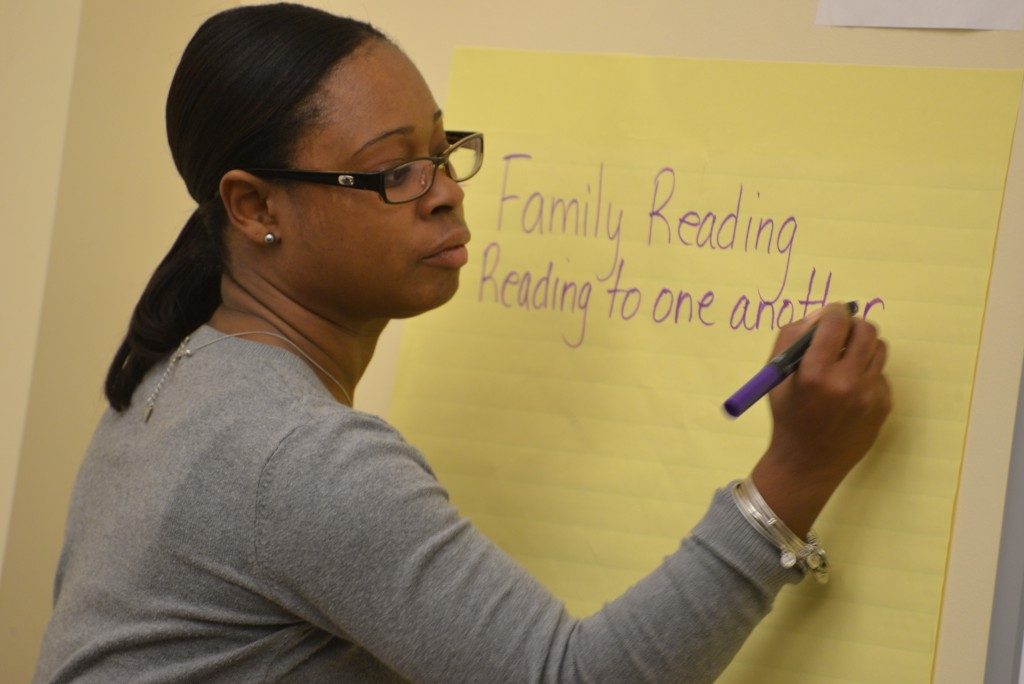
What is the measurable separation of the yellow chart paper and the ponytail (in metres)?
0.18

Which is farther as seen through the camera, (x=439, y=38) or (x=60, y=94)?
(x=60, y=94)

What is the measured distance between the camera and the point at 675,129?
→ 35.0 inches

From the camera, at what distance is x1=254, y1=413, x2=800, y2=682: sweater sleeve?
70cm

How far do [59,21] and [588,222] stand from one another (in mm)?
586

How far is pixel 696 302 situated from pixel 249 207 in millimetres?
349

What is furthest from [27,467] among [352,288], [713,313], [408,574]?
[713,313]

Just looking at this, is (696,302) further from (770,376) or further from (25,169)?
(25,169)

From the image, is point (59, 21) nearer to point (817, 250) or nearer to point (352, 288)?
point (352, 288)

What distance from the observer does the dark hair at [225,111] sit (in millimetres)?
831

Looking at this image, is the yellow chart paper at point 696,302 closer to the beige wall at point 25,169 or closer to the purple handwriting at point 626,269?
the purple handwriting at point 626,269

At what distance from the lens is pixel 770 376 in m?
0.75

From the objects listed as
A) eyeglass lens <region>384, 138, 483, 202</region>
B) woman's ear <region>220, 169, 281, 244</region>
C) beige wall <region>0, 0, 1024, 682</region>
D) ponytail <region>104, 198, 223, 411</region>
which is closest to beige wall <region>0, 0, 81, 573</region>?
beige wall <region>0, 0, 1024, 682</region>

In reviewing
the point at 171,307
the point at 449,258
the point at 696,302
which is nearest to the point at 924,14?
the point at 696,302

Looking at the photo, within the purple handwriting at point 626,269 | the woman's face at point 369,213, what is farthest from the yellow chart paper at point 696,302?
the woman's face at point 369,213
